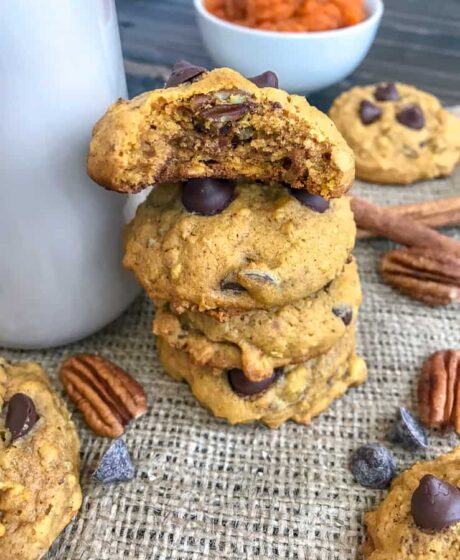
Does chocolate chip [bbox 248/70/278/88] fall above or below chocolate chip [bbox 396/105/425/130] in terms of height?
above

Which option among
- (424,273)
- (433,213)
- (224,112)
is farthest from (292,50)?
(224,112)

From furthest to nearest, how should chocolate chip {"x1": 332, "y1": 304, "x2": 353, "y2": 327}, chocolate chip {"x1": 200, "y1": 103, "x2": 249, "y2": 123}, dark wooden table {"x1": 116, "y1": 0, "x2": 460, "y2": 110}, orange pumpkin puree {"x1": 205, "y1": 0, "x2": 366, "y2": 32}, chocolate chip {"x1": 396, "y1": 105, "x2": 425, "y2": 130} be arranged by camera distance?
dark wooden table {"x1": 116, "y1": 0, "x2": 460, "y2": 110} < orange pumpkin puree {"x1": 205, "y1": 0, "x2": 366, "y2": 32} < chocolate chip {"x1": 396, "y1": 105, "x2": 425, "y2": 130} < chocolate chip {"x1": 332, "y1": 304, "x2": 353, "y2": 327} < chocolate chip {"x1": 200, "y1": 103, "x2": 249, "y2": 123}

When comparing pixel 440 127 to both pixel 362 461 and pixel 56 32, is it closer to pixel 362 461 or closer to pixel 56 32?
pixel 362 461

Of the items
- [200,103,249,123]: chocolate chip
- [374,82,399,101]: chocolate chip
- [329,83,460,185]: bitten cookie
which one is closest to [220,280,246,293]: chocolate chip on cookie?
[200,103,249,123]: chocolate chip

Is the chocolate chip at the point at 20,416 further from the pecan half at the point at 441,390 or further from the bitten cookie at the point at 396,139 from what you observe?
the bitten cookie at the point at 396,139

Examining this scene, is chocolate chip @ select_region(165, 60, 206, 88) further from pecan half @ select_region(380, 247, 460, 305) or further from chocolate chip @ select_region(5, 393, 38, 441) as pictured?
pecan half @ select_region(380, 247, 460, 305)

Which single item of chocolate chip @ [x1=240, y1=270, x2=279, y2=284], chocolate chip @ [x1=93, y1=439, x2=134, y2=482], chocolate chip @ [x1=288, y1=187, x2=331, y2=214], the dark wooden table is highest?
chocolate chip @ [x1=288, y1=187, x2=331, y2=214]

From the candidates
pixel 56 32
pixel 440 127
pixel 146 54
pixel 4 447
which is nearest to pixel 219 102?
pixel 56 32

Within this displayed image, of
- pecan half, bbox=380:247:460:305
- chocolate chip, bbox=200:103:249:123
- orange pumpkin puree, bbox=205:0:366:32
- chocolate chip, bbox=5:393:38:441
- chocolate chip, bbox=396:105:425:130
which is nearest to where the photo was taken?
chocolate chip, bbox=200:103:249:123
